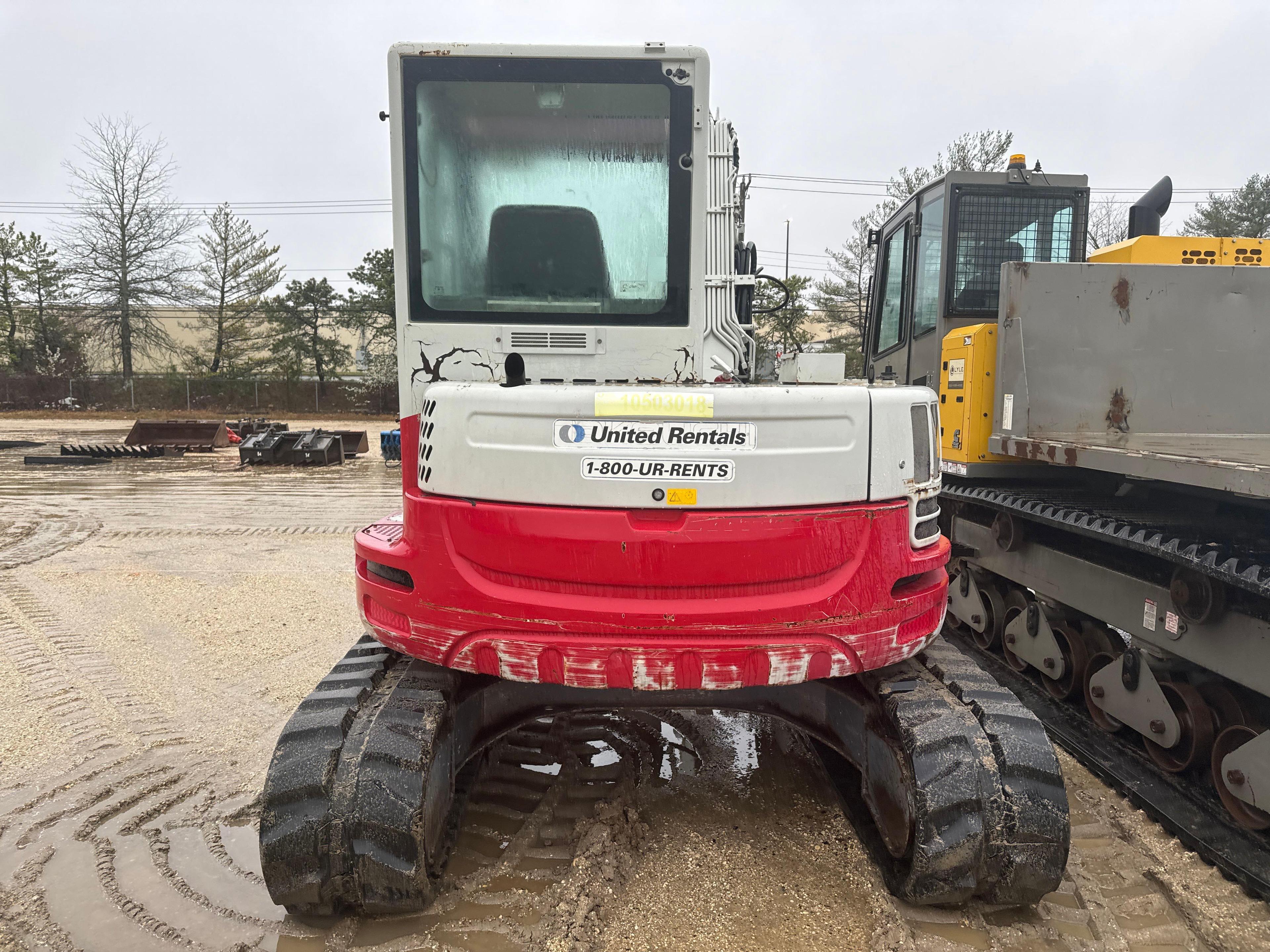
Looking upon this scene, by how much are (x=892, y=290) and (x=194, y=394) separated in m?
35.7

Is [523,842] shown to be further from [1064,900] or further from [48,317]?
[48,317]

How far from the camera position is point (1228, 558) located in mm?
3016

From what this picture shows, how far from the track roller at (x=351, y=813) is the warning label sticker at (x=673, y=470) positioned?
3.41 feet


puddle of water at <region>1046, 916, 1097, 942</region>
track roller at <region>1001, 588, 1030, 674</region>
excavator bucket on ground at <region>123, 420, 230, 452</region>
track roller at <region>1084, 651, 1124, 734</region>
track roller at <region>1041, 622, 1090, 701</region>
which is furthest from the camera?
excavator bucket on ground at <region>123, 420, 230, 452</region>

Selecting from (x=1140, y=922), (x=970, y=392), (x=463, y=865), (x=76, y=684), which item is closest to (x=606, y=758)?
(x=463, y=865)

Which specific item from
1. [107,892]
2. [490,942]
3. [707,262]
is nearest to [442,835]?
[490,942]

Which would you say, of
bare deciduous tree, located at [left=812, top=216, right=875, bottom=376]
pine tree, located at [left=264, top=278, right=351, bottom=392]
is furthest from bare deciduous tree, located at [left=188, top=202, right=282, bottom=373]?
bare deciduous tree, located at [left=812, top=216, right=875, bottom=376]

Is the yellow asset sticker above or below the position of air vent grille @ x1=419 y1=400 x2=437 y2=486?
above

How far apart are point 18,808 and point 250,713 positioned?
1.10 metres

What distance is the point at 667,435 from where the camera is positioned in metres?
2.40

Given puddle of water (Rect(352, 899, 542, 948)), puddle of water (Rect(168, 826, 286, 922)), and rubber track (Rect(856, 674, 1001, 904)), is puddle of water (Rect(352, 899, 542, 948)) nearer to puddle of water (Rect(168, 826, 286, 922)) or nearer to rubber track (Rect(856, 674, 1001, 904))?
puddle of water (Rect(168, 826, 286, 922))

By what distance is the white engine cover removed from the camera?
2398 millimetres

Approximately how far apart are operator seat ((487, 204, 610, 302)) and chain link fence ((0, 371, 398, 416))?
1293 inches

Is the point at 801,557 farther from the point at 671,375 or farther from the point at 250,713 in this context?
the point at 250,713
